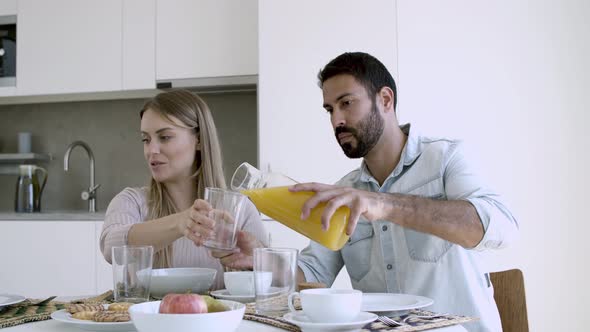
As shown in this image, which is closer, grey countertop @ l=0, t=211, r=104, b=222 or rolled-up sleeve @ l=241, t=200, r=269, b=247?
rolled-up sleeve @ l=241, t=200, r=269, b=247

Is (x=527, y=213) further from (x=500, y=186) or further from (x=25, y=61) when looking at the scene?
(x=25, y=61)

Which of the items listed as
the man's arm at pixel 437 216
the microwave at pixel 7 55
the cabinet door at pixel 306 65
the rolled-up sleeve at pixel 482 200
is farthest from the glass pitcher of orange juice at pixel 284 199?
the microwave at pixel 7 55

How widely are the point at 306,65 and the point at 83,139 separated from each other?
157cm

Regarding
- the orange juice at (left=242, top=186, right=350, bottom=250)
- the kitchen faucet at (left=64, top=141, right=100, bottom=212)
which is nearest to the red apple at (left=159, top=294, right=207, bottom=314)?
the orange juice at (left=242, top=186, right=350, bottom=250)

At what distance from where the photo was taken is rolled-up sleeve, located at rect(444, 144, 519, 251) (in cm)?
128

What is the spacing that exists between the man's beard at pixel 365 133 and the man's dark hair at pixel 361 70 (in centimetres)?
6

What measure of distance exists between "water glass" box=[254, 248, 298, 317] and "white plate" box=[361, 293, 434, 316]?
13cm

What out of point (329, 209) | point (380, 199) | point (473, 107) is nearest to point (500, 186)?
point (473, 107)

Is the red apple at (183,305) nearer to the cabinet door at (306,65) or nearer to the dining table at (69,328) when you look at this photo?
the dining table at (69,328)

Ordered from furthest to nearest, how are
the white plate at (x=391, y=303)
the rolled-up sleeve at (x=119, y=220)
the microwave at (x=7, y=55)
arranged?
the microwave at (x=7, y=55) < the rolled-up sleeve at (x=119, y=220) < the white plate at (x=391, y=303)

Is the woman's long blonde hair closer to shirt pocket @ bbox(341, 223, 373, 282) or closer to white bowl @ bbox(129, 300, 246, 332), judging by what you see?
shirt pocket @ bbox(341, 223, 373, 282)

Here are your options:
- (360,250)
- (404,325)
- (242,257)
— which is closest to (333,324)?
(404,325)

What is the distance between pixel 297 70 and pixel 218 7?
578 mm

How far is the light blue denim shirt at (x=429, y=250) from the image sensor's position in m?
1.34
